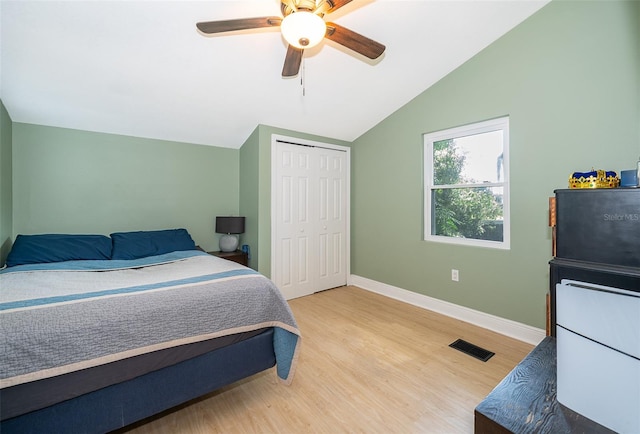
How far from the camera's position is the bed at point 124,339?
1149mm

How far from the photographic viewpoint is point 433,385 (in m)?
1.86

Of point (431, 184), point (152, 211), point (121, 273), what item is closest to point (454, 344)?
point (431, 184)

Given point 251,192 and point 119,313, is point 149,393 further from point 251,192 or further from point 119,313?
point 251,192

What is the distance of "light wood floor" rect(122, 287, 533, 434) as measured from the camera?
153cm

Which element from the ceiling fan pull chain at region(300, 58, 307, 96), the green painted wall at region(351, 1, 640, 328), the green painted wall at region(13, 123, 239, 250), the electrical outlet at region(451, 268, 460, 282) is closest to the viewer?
the green painted wall at region(351, 1, 640, 328)

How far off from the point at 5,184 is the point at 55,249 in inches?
30.4

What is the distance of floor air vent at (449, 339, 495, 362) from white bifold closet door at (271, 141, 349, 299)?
1.93m

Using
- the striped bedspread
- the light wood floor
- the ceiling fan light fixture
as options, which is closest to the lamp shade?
the striped bedspread

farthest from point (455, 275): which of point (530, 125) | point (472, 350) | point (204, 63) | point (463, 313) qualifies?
point (204, 63)

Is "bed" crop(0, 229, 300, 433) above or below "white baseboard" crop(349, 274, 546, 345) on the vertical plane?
above

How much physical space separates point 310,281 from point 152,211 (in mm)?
2218

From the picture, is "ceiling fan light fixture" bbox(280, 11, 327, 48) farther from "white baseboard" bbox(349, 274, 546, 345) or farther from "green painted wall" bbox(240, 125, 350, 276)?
"white baseboard" bbox(349, 274, 546, 345)

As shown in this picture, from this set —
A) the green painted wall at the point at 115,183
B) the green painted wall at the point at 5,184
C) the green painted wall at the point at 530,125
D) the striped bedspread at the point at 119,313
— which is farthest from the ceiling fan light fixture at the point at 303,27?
the green painted wall at the point at 5,184

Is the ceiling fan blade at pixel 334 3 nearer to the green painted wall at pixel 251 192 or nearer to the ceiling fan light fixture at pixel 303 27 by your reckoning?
the ceiling fan light fixture at pixel 303 27
